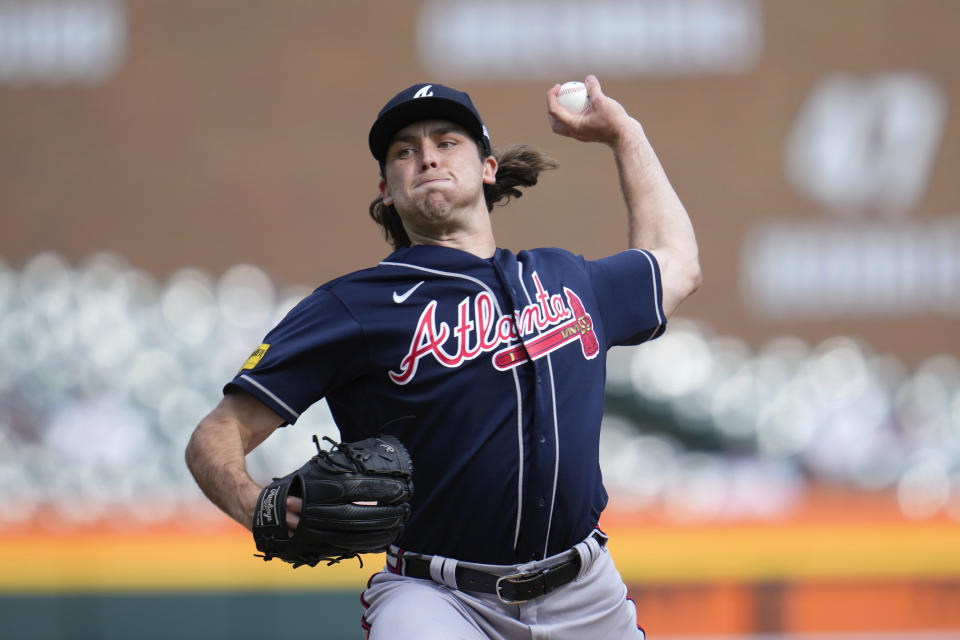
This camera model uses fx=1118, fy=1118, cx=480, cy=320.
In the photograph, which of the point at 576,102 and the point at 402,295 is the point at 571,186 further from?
the point at 402,295

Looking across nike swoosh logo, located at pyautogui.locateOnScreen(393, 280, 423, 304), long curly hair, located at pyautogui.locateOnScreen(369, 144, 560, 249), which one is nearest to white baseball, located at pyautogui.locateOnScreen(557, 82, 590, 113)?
long curly hair, located at pyautogui.locateOnScreen(369, 144, 560, 249)

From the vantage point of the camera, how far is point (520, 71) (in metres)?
10.4

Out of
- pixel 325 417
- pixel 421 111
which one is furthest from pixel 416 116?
pixel 325 417

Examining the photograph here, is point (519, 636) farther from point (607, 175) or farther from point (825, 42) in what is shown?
point (825, 42)

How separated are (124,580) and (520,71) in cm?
704

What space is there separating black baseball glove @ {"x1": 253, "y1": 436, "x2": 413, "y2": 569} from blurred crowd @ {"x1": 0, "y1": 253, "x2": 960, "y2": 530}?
5.60m

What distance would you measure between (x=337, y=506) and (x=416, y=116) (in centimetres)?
77

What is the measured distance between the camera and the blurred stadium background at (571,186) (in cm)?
870

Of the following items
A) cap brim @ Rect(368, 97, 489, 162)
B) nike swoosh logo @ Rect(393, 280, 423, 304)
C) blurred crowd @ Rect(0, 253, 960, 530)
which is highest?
cap brim @ Rect(368, 97, 489, 162)

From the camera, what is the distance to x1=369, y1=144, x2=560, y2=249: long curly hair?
7.33 feet

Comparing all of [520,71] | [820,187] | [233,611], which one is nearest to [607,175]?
[520,71]

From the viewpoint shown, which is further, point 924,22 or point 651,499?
point 924,22

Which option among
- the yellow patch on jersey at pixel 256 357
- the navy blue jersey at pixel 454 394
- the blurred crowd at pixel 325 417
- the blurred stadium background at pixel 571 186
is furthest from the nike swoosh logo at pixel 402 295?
the blurred stadium background at pixel 571 186

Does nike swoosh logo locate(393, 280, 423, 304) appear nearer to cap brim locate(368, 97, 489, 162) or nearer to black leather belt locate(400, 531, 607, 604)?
cap brim locate(368, 97, 489, 162)
